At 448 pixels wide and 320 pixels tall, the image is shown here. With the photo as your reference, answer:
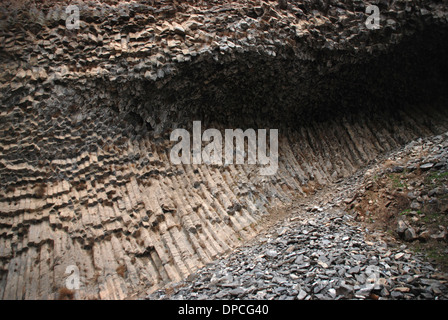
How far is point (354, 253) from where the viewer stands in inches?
226

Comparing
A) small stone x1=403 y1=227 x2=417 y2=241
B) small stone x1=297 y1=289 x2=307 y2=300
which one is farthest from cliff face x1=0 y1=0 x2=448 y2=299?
small stone x1=403 y1=227 x2=417 y2=241

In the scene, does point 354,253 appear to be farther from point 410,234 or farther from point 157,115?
point 157,115

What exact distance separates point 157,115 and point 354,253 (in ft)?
19.7

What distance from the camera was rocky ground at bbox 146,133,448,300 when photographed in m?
4.93

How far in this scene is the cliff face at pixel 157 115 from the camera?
7176 mm

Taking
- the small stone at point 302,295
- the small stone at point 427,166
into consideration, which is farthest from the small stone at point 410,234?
the small stone at point 302,295

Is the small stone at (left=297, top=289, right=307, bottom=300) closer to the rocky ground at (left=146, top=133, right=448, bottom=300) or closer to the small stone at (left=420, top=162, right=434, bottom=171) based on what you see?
the rocky ground at (left=146, top=133, right=448, bottom=300)

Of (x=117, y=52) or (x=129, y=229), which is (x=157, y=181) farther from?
(x=117, y=52)

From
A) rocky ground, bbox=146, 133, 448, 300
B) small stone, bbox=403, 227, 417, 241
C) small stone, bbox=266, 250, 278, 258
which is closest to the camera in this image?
rocky ground, bbox=146, 133, 448, 300

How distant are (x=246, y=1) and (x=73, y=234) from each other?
25.1 ft

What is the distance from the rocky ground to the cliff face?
119cm

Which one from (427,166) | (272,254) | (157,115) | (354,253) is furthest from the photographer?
(157,115)

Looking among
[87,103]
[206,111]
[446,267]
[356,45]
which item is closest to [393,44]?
[356,45]

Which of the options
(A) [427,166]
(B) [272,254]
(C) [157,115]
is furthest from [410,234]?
(C) [157,115]
